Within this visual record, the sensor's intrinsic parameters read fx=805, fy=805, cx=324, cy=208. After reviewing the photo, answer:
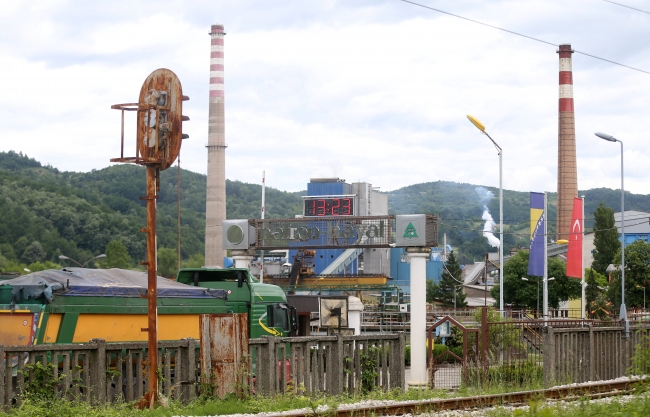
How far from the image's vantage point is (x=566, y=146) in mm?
84812

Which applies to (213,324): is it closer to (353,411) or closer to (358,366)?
(353,411)

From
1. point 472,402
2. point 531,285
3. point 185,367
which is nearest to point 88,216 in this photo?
point 531,285

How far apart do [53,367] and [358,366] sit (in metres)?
6.11

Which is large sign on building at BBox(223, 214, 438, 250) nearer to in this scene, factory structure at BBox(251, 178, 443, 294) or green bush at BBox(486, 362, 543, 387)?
green bush at BBox(486, 362, 543, 387)

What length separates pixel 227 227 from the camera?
93.1 feet

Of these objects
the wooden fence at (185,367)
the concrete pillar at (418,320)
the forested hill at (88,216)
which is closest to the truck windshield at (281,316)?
the wooden fence at (185,367)

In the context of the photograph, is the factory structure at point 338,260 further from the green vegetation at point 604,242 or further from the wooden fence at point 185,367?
the wooden fence at point 185,367

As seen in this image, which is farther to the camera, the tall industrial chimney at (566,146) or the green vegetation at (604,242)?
the tall industrial chimney at (566,146)

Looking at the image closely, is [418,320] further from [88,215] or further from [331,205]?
[88,215]

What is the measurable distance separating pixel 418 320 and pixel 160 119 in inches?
554

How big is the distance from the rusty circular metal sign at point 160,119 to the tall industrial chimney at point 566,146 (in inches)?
2997

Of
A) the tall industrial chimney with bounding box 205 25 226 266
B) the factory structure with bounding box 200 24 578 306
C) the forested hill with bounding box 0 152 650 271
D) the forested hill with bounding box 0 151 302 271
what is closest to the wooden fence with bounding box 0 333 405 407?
the factory structure with bounding box 200 24 578 306

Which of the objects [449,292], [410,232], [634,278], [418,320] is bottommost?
[449,292]

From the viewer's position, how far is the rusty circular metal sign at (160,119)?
1309 cm
